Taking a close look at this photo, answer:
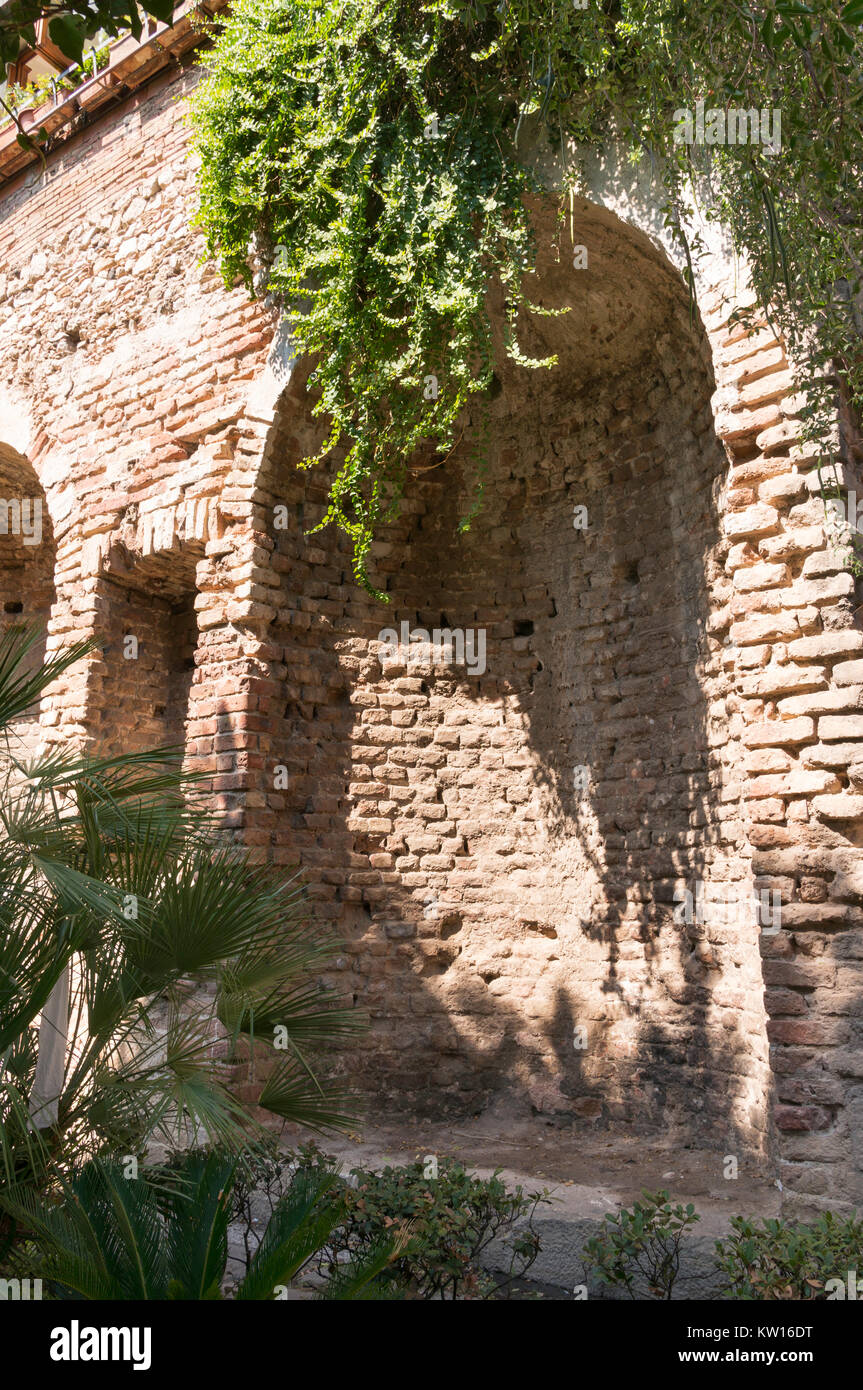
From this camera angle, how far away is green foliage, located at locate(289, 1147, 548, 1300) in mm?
3416

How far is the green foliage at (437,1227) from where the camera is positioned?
11.2 ft

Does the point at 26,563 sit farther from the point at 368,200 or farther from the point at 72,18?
the point at 72,18

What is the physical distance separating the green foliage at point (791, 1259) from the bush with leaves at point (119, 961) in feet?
4.30

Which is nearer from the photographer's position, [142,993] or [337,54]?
[142,993]

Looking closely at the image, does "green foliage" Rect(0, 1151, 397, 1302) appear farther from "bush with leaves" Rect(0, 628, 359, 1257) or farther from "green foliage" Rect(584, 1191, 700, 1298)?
"green foliage" Rect(584, 1191, 700, 1298)

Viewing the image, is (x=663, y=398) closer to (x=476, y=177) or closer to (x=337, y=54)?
(x=476, y=177)

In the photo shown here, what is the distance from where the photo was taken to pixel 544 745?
20.6 ft

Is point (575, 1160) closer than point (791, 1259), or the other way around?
point (791, 1259)

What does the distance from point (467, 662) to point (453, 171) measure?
271 cm

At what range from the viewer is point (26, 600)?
9516 mm

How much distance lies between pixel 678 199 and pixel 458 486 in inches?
103

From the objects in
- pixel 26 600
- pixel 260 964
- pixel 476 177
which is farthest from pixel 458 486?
pixel 26 600
